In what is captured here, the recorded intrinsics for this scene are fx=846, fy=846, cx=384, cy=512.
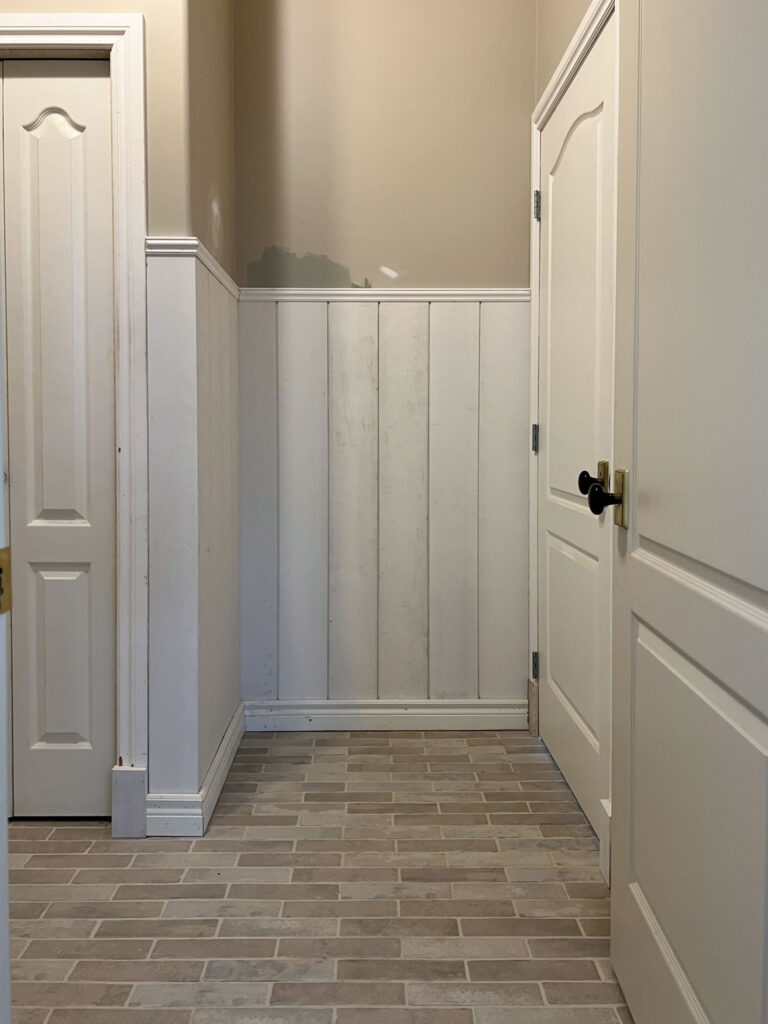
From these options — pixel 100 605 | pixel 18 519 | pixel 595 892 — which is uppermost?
pixel 18 519

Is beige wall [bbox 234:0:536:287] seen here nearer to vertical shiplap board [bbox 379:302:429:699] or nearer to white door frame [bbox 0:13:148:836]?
vertical shiplap board [bbox 379:302:429:699]

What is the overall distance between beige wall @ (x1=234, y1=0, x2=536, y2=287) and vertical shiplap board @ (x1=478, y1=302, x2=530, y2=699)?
0.20 m

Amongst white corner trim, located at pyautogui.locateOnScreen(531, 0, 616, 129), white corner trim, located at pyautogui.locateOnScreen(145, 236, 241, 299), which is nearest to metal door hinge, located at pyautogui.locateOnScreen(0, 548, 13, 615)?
white corner trim, located at pyautogui.locateOnScreen(145, 236, 241, 299)

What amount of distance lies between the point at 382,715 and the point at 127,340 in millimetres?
1621

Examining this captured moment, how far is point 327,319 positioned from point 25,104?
1147 millimetres

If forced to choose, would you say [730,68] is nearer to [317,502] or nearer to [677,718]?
[677,718]

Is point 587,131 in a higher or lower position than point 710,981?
higher

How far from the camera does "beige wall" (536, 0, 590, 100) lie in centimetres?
242

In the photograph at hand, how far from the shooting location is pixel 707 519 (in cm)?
115

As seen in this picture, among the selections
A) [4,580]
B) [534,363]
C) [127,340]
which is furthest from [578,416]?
[4,580]

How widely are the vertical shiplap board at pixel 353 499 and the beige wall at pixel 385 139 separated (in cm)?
21

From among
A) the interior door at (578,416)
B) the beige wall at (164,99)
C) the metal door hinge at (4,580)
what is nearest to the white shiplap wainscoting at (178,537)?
the beige wall at (164,99)

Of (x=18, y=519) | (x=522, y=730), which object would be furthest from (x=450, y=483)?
(x=18, y=519)

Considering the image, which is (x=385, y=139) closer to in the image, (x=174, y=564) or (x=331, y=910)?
(x=174, y=564)
